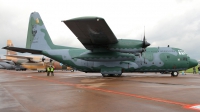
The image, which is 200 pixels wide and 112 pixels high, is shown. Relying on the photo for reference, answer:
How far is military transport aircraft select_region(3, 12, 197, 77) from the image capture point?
703 inches

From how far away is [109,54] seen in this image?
758 inches

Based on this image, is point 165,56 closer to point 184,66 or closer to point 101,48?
point 184,66

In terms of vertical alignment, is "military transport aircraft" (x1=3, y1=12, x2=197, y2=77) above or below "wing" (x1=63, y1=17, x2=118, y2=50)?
below

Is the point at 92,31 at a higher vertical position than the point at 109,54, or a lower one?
higher

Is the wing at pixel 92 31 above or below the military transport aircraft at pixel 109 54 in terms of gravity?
above

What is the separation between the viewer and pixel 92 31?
1527 centimetres

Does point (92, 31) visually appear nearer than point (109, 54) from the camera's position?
Yes

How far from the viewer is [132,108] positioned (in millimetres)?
5516

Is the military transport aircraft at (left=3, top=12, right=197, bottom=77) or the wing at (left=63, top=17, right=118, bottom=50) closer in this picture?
the wing at (left=63, top=17, right=118, bottom=50)

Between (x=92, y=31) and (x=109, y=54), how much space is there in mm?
4774

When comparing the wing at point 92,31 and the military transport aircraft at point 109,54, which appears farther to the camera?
the military transport aircraft at point 109,54

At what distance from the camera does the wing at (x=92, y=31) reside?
13352 millimetres

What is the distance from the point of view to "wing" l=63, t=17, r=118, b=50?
13.4 m

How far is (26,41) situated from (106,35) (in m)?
12.8
